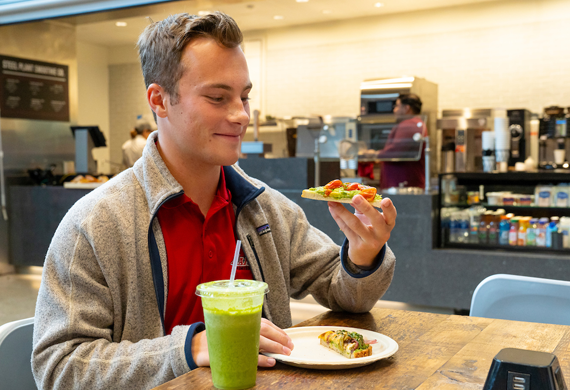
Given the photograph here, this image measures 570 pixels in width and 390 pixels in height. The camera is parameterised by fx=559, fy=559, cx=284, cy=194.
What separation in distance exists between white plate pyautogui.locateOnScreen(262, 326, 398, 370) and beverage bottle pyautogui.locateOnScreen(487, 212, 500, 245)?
3.39m

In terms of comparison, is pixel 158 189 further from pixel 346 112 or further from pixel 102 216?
pixel 346 112

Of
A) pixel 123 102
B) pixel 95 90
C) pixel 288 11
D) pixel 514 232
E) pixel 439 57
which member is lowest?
pixel 514 232

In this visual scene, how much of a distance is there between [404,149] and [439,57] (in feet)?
12.3

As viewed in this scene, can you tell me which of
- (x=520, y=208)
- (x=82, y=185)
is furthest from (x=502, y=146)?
(x=82, y=185)

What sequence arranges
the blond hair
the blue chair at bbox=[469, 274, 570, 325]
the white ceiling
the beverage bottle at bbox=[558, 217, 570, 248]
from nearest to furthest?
the blond hair < the blue chair at bbox=[469, 274, 570, 325] < the beverage bottle at bbox=[558, 217, 570, 248] < the white ceiling

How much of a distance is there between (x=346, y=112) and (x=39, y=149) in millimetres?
4505

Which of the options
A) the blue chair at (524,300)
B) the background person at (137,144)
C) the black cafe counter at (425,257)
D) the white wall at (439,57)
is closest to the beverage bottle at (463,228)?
the black cafe counter at (425,257)

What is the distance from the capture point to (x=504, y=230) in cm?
432

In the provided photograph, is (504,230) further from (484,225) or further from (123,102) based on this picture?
(123,102)

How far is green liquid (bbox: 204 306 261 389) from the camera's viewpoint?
0.93 metres

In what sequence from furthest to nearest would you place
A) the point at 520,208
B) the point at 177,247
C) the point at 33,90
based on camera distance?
the point at 33,90 → the point at 520,208 → the point at 177,247

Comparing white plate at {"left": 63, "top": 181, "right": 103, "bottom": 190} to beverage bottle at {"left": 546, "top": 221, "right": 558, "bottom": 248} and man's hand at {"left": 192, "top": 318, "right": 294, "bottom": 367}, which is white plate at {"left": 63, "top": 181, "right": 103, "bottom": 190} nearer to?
beverage bottle at {"left": 546, "top": 221, "right": 558, "bottom": 248}

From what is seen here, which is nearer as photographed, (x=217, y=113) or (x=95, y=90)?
(x=217, y=113)

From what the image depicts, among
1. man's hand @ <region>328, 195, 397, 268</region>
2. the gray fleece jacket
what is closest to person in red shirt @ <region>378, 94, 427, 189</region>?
the gray fleece jacket
